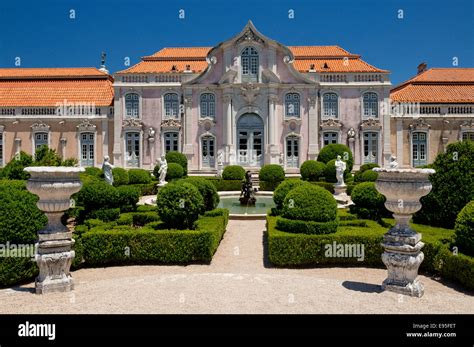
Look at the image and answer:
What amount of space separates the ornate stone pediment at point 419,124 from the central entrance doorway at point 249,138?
11284 mm

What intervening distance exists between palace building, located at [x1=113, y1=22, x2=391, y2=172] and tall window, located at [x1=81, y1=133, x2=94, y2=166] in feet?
7.37

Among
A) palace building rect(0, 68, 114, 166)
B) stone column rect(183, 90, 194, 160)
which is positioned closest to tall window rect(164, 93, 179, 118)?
stone column rect(183, 90, 194, 160)

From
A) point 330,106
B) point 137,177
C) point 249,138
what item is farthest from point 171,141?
point 330,106

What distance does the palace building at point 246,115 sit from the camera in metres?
28.1

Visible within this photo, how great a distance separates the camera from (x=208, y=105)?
2875 centimetres

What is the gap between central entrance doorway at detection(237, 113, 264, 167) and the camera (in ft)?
94.0

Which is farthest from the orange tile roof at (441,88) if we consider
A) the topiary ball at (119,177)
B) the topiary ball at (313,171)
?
the topiary ball at (119,177)

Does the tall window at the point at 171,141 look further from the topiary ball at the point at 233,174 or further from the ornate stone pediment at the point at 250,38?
the ornate stone pediment at the point at 250,38

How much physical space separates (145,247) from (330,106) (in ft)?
75.8

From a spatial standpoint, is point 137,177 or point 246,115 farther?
point 246,115

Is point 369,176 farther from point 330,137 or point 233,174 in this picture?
point 330,137
